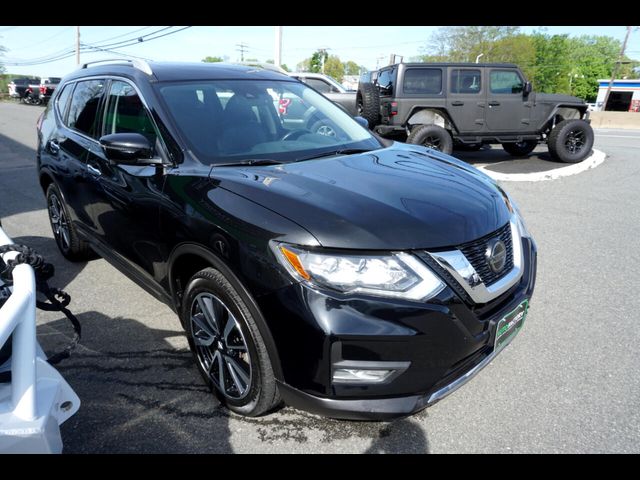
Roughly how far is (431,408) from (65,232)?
387 centimetres

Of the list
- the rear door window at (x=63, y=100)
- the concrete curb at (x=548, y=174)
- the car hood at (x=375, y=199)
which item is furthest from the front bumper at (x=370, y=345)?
the concrete curb at (x=548, y=174)

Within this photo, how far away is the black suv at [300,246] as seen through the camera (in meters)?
1.84

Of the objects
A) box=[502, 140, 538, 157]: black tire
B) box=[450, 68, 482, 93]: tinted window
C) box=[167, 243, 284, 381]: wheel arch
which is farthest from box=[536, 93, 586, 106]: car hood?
box=[167, 243, 284, 381]: wheel arch

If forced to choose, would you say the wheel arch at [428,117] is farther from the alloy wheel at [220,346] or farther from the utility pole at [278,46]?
the utility pole at [278,46]

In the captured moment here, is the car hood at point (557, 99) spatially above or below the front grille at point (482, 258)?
above

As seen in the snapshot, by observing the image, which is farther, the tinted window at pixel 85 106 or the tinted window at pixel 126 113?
the tinted window at pixel 85 106

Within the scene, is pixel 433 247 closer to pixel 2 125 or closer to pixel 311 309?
pixel 311 309

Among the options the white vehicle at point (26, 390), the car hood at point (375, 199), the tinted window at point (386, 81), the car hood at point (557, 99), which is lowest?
the white vehicle at point (26, 390)

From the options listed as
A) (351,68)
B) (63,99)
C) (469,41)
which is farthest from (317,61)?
(63,99)

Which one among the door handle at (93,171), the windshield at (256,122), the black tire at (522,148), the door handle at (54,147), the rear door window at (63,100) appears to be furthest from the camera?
the black tire at (522,148)

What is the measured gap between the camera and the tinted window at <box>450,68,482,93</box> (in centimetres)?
931

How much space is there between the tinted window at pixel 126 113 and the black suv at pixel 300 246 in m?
0.02

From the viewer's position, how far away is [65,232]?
4445 millimetres

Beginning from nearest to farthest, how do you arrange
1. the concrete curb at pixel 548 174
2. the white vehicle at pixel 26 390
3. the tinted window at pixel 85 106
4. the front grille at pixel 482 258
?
the white vehicle at pixel 26 390 < the front grille at pixel 482 258 < the tinted window at pixel 85 106 < the concrete curb at pixel 548 174
